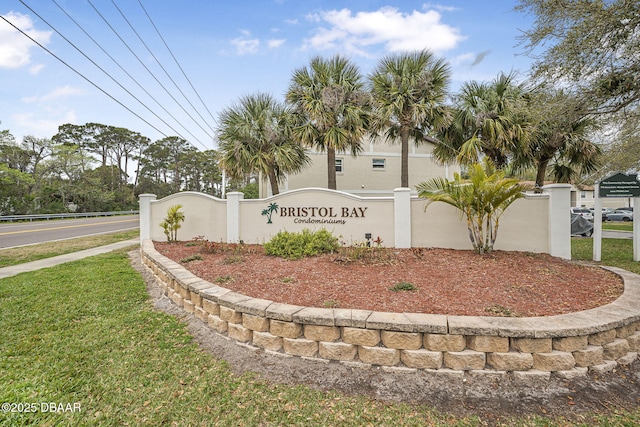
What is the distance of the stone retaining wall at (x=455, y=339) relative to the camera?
2559mm

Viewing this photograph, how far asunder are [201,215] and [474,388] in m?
8.90

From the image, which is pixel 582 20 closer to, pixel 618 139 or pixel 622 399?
pixel 618 139

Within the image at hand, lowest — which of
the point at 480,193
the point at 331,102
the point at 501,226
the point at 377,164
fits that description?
the point at 501,226

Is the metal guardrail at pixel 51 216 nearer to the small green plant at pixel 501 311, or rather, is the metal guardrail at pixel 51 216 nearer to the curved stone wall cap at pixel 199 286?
the curved stone wall cap at pixel 199 286

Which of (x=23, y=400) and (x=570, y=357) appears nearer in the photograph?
(x=23, y=400)

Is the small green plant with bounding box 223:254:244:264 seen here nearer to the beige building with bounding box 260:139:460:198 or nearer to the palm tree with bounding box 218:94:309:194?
the palm tree with bounding box 218:94:309:194

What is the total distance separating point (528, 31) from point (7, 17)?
40.6 feet

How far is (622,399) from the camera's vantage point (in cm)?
232

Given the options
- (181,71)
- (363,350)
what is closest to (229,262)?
(363,350)

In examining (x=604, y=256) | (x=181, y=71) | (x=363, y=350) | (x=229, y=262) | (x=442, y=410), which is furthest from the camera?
(x=181, y=71)

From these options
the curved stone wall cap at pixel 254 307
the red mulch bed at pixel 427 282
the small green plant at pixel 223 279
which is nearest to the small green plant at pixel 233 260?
the red mulch bed at pixel 427 282

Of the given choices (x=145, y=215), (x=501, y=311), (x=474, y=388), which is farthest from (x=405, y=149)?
(x=145, y=215)

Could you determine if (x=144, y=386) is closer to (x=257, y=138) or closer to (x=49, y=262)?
(x=49, y=262)

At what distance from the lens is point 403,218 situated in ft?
23.9
